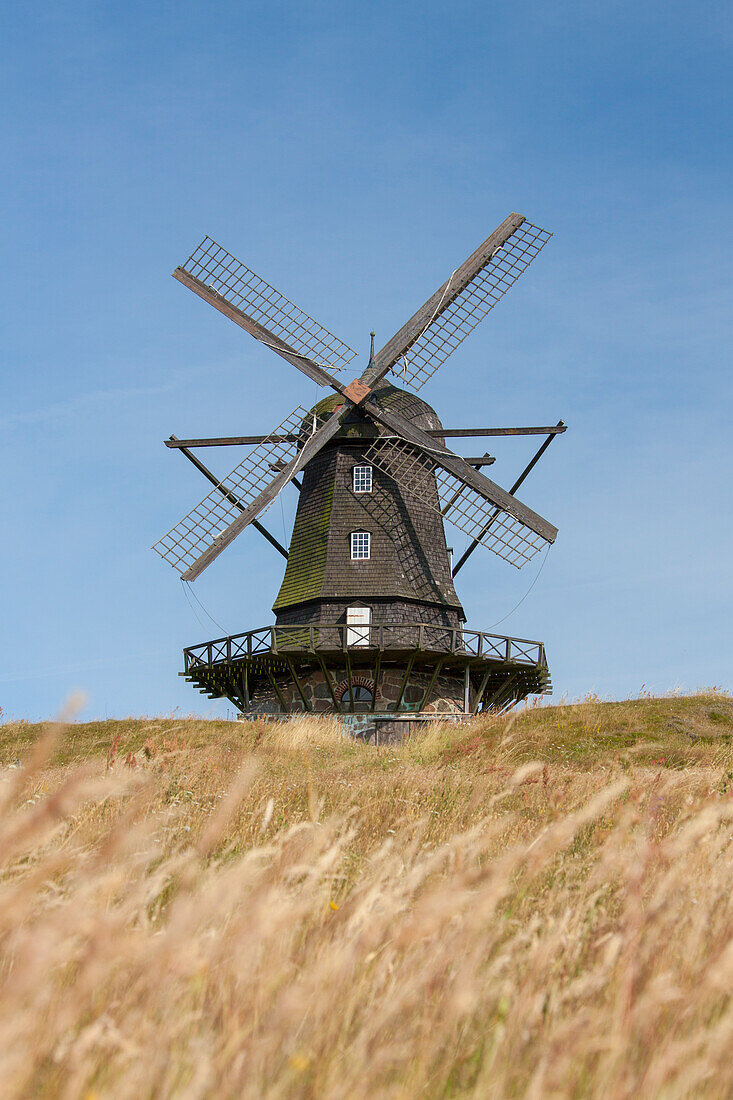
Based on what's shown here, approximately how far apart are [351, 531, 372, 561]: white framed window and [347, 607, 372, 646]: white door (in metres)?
1.51

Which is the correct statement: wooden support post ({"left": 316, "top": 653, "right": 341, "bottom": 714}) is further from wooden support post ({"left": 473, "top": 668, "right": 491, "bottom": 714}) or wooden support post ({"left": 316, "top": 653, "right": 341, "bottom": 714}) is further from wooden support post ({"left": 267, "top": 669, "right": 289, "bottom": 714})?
wooden support post ({"left": 473, "top": 668, "right": 491, "bottom": 714})

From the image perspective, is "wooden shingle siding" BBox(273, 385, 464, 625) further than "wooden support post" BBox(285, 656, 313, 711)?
Yes

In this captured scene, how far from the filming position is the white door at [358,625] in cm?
2722

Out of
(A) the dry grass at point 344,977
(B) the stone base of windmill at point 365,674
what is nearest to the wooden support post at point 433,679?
(B) the stone base of windmill at point 365,674

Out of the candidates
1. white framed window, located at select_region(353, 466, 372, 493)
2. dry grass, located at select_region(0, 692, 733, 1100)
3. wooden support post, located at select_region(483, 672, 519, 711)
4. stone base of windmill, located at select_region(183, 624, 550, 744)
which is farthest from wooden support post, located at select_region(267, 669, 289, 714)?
dry grass, located at select_region(0, 692, 733, 1100)

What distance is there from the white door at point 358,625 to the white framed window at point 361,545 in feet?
4.94

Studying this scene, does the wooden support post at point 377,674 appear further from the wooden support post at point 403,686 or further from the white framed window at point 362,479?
the white framed window at point 362,479

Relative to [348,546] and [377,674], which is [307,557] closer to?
[348,546]

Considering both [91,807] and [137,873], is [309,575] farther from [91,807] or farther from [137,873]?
[137,873]

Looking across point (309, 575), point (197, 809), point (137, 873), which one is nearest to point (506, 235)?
point (309, 575)

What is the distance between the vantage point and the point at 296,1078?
2.70 meters

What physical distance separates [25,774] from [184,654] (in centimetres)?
2728

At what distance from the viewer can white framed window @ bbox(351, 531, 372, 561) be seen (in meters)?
28.4

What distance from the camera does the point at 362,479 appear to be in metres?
29.2
